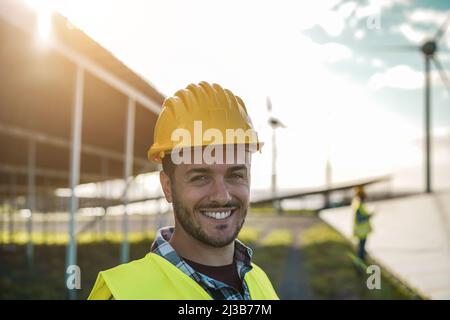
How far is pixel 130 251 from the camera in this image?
17047mm

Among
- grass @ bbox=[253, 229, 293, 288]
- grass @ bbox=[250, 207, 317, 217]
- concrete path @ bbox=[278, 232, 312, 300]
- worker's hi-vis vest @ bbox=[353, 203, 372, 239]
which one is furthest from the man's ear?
grass @ bbox=[250, 207, 317, 217]

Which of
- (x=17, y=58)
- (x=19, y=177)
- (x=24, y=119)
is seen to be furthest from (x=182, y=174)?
(x=19, y=177)

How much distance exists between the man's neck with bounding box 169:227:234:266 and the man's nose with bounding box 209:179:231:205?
0.18 m

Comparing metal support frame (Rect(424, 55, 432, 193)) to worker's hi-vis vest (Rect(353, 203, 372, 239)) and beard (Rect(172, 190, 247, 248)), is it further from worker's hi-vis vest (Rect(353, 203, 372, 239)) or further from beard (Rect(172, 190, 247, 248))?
beard (Rect(172, 190, 247, 248))

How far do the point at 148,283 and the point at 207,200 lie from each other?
0.38 m

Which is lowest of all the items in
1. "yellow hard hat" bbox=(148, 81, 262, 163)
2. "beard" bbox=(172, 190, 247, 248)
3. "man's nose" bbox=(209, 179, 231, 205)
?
"beard" bbox=(172, 190, 247, 248)

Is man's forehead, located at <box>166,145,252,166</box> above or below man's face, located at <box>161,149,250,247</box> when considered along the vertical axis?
above

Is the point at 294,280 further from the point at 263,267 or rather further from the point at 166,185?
the point at 166,185

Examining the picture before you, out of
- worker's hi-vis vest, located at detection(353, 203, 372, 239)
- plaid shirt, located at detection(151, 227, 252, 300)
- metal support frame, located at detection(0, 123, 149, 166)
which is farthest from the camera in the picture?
metal support frame, located at detection(0, 123, 149, 166)

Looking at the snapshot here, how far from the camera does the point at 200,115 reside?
208cm

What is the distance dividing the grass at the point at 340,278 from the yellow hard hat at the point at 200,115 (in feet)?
25.9

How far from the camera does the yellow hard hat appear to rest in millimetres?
2059
